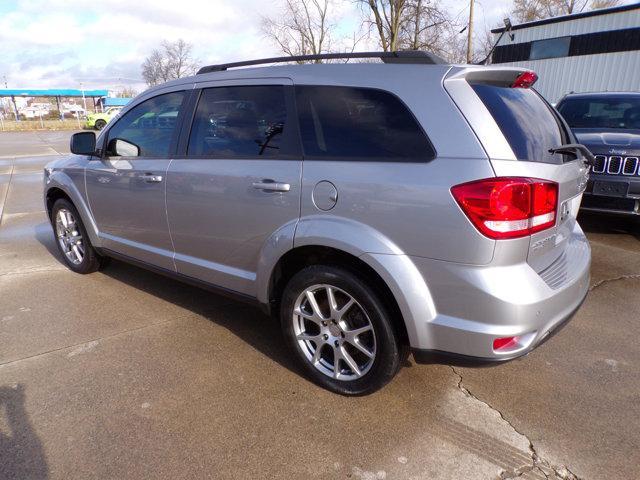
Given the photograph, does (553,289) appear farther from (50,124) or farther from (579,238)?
(50,124)

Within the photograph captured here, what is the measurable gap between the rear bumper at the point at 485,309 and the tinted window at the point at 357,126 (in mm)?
562

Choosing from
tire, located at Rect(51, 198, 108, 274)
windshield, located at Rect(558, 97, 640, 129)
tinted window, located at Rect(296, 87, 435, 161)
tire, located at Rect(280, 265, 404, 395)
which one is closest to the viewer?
tinted window, located at Rect(296, 87, 435, 161)

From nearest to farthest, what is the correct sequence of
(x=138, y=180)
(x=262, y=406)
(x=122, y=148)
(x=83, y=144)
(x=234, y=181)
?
(x=262, y=406) < (x=234, y=181) < (x=138, y=180) < (x=122, y=148) < (x=83, y=144)

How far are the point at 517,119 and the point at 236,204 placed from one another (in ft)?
5.34

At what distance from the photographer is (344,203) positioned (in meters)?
2.39

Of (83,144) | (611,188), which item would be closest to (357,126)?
(83,144)

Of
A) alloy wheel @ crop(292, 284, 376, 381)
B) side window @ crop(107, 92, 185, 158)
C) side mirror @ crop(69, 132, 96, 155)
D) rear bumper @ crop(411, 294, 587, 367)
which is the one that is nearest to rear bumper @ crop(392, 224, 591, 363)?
rear bumper @ crop(411, 294, 587, 367)

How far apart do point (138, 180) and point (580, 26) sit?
884 inches

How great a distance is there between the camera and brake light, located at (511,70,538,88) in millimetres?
2453

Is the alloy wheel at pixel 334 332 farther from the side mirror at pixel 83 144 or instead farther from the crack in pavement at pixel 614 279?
the crack in pavement at pixel 614 279

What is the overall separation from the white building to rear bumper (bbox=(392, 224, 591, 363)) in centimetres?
2103

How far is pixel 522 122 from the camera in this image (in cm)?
234

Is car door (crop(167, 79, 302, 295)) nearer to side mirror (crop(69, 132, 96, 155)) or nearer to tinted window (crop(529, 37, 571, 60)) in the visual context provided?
side mirror (crop(69, 132, 96, 155))

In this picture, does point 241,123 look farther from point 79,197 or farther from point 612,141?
point 612,141
